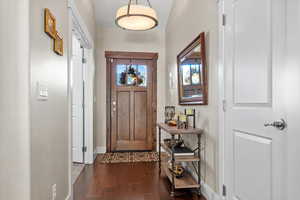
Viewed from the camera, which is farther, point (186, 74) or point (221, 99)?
point (186, 74)

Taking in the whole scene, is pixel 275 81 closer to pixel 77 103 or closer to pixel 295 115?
pixel 295 115

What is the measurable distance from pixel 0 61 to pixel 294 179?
72.8 inches

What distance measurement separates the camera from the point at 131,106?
4762 millimetres

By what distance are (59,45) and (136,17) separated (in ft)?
4.32

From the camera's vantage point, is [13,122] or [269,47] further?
[269,47]

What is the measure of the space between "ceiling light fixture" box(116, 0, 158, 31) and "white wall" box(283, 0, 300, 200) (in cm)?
160

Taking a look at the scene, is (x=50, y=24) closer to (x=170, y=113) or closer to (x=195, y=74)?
(x=195, y=74)

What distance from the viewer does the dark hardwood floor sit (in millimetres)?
2479

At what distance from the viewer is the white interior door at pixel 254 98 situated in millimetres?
1370

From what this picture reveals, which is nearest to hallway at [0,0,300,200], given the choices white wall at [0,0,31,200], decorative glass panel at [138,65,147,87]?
white wall at [0,0,31,200]

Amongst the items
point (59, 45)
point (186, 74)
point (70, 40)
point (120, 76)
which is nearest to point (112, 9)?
point (120, 76)

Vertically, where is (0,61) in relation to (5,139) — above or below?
above

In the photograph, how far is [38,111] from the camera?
141 cm

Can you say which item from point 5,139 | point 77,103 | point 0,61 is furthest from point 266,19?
point 77,103
